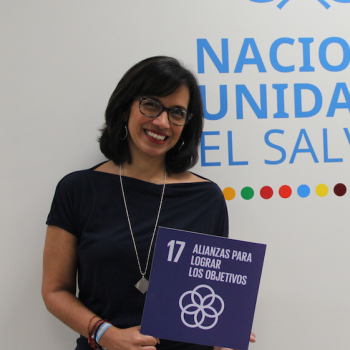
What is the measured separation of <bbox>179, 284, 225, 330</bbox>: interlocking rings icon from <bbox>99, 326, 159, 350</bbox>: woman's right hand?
0.12 metres

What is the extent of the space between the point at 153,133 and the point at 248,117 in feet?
1.62

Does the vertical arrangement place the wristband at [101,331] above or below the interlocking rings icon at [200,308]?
below

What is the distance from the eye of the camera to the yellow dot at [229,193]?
4.59 ft

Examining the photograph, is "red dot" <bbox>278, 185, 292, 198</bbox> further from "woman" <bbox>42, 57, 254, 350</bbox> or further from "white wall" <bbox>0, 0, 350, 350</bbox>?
"woman" <bbox>42, 57, 254, 350</bbox>

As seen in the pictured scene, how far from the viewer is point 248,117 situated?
1.40 m

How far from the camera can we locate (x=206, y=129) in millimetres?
1394

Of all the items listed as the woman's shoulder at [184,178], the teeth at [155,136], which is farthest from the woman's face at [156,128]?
the woman's shoulder at [184,178]

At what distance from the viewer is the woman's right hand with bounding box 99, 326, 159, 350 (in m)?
0.96

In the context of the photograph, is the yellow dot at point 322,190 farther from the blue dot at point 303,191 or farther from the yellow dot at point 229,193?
the yellow dot at point 229,193

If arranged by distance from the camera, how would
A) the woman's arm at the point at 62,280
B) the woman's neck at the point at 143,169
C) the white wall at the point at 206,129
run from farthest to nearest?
the white wall at the point at 206,129
the woman's neck at the point at 143,169
the woman's arm at the point at 62,280

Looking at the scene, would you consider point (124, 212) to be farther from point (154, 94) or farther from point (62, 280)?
point (154, 94)

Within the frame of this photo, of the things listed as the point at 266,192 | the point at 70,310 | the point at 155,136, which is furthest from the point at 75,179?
the point at 266,192

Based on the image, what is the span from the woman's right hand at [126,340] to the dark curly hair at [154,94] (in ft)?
1.81

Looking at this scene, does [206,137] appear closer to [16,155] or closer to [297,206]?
[297,206]
